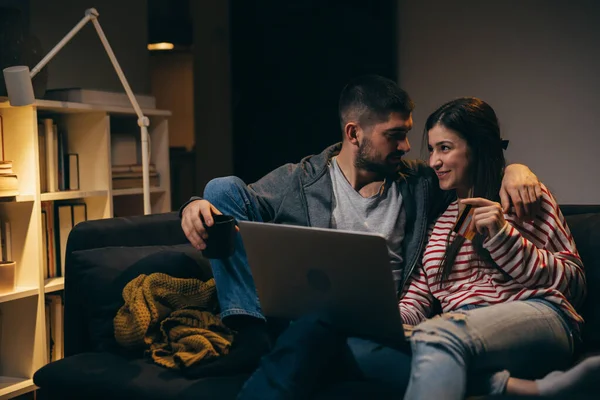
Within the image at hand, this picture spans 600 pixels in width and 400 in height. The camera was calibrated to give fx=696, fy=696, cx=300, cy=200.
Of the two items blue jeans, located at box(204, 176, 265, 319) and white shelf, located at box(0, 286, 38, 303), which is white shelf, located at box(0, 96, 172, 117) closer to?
white shelf, located at box(0, 286, 38, 303)

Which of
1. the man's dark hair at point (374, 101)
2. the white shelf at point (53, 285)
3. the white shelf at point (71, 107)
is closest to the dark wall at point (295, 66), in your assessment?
the white shelf at point (71, 107)

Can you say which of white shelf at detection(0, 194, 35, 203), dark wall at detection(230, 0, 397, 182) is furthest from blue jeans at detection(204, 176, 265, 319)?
dark wall at detection(230, 0, 397, 182)

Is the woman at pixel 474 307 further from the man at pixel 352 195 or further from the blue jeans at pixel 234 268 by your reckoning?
the blue jeans at pixel 234 268

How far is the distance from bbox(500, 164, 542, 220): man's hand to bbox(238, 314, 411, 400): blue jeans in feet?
1.49

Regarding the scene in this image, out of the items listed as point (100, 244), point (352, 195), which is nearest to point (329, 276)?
point (352, 195)

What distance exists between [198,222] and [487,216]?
702 mm

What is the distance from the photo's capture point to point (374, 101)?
2.12 m

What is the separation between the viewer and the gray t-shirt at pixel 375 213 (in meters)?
1.98

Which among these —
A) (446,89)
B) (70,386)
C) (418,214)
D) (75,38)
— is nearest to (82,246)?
(70,386)

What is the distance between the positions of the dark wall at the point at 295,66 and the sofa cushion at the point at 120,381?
1.97 m

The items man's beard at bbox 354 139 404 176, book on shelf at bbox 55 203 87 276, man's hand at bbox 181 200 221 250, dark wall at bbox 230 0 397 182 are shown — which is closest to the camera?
man's hand at bbox 181 200 221 250

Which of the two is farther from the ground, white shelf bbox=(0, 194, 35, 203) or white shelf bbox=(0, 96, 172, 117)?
white shelf bbox=(0, 96, 172, 117)

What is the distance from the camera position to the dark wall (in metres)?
3.55

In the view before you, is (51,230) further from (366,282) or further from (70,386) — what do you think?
(366,282)
